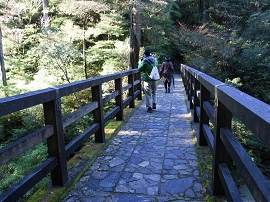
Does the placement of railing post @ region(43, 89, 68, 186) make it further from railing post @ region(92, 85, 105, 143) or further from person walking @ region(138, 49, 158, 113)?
Result: person walking @ region(138, 49, 158, 113)

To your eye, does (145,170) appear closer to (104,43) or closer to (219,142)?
(219,142)

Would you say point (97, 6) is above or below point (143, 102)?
above

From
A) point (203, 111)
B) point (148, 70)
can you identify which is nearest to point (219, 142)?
point (203, 111)

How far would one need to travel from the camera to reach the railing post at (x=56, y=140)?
2766mm

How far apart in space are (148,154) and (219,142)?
177 cm

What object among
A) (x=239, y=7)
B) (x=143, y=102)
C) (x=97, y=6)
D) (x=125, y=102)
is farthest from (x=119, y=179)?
(x=239, y=7)

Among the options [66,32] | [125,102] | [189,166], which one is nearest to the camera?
[189,166]

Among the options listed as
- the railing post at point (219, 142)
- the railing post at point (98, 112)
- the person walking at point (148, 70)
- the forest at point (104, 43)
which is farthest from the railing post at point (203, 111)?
the forest at point (104, 43)

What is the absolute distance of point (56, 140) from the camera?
9.30 feet

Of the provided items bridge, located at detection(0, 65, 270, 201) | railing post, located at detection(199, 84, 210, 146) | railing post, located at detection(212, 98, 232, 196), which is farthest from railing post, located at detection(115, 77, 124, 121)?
railing post, located at detection(212, 98, 232, 196)

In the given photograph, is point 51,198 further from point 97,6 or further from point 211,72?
point 211,72

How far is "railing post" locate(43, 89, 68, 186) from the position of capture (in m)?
2.77

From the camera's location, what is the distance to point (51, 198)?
2.71m

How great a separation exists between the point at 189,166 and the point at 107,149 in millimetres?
1459
